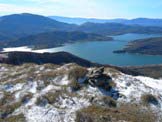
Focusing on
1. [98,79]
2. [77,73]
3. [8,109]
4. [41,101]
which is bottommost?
[8,109]

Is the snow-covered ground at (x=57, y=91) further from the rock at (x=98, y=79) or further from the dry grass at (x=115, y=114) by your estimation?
the dry grass at (x=115, y=114)

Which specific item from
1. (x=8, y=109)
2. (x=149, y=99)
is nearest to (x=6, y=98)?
(x=8, y=109)

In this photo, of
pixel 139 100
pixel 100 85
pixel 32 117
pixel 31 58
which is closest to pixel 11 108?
pixel 32 117

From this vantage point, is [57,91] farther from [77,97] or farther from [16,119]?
[16,119]

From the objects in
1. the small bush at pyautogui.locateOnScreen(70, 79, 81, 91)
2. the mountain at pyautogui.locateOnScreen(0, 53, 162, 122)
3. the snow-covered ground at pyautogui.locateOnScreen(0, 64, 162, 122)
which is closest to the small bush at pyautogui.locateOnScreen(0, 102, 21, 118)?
the mountain at pyautogui.locateOnScreen(0, 53, 162, 122)

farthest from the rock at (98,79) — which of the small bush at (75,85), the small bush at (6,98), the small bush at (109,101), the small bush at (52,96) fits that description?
the small bush at (6,98)

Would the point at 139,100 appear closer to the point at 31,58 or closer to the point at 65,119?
the point at 65,119

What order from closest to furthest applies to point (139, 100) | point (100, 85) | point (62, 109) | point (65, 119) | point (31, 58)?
1. point (65, 119)
2. point (62, 109)
3. point (139, 100)
4. point (100, 85)
5. point (31, 58)
